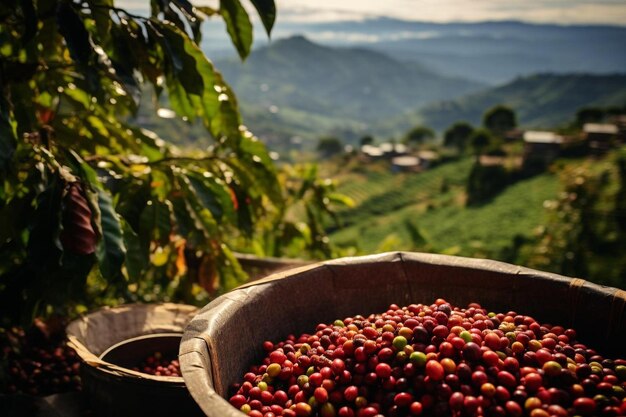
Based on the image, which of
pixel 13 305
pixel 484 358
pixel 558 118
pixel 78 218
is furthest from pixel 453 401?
pixel 558 118

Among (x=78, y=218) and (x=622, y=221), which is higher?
(x=78, y=218)

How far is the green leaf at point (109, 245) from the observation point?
1878 millimetres

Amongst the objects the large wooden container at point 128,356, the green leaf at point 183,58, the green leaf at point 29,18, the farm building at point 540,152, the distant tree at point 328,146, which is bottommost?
the distant tree at point 328,146

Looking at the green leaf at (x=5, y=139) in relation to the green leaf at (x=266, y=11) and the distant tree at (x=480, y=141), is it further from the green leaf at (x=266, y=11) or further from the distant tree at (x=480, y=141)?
the distant tree at (x=480, y=141)

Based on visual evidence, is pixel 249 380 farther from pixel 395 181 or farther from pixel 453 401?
pixel 395 181

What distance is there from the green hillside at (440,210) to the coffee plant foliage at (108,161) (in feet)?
64.8

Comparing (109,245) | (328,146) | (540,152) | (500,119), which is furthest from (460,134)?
(109,245)

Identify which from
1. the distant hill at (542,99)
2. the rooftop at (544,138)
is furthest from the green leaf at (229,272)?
the distant hill at (542,99)

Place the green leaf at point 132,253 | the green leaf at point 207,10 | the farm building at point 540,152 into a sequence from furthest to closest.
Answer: the farm building at point 540,152 → the green leaf at point 207,10 → the green leaf at point 132,253

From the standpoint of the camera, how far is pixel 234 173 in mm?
3055

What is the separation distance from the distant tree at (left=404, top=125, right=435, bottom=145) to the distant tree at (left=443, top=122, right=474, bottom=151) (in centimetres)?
2076

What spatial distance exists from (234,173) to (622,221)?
1240 cm

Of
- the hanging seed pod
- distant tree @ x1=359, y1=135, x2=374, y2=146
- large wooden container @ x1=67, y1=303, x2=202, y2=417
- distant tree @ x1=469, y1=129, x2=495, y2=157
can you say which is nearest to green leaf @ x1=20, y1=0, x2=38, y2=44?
the hanging seed pod

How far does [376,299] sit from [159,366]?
3.89 feet
